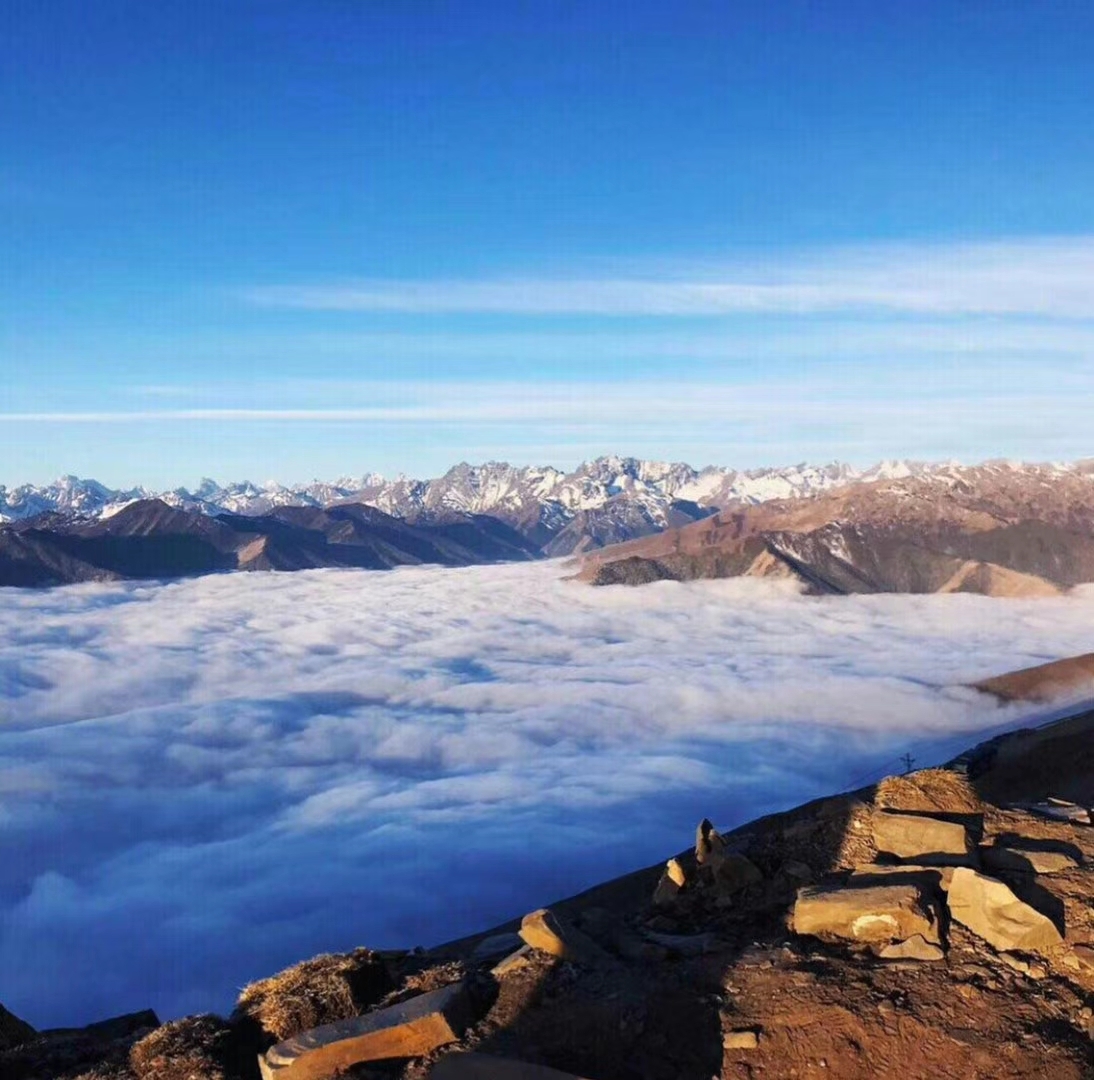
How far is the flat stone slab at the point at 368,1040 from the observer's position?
13.8 meters

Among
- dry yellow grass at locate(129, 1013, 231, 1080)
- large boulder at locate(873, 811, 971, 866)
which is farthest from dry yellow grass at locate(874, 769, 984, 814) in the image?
dry yellow grass at locate(129, 1013, 231, 1080)

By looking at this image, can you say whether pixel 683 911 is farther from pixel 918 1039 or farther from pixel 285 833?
pixel 285 833

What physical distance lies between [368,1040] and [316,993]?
2653 mm

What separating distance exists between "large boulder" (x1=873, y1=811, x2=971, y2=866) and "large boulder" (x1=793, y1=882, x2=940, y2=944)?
7.24 ft

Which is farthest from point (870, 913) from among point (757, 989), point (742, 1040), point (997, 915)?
point (742, 1040)

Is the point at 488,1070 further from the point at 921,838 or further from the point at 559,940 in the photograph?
the point at 921,838

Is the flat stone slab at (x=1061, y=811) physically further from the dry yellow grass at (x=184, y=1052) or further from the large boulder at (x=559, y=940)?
the dry yellow grass at (x=184, y=1052)

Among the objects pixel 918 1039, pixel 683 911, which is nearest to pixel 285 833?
pixel 683 911

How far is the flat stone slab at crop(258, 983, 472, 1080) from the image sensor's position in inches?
545

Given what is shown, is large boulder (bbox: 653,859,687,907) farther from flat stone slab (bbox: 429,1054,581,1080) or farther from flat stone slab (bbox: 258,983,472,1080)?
flat stone slab (bbox: 429,1054,581,1080)

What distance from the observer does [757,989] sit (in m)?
14.2

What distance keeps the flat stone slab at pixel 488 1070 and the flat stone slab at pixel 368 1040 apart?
1.12 m

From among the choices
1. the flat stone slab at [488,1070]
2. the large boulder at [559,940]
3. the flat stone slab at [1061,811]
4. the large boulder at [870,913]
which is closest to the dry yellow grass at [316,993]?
the large boulder at [559,940]

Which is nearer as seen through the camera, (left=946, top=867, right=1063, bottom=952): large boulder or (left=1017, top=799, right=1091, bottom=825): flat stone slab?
(left=946, top=867, right=1063, bottom=952): large boulder
